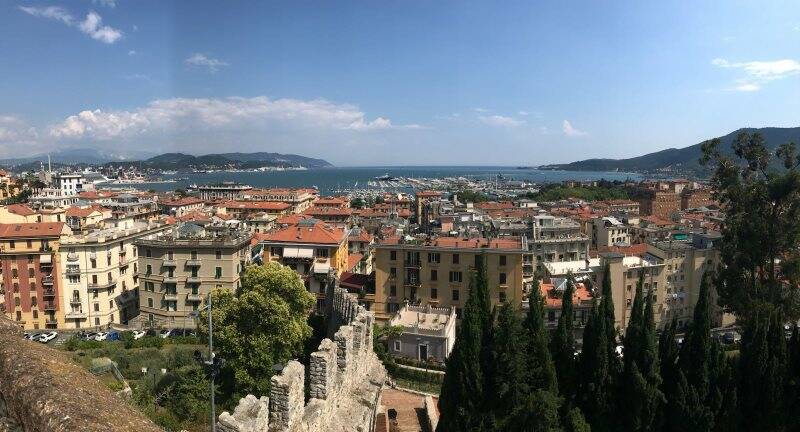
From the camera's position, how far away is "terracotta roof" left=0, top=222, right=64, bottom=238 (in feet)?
141

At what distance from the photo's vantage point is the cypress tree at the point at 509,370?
17.2 m

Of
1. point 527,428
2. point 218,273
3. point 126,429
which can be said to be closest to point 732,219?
point 527,428

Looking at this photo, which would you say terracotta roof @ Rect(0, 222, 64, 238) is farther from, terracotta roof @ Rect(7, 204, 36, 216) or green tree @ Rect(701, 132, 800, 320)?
green tree @ Rect(701, 132, 800, 320)

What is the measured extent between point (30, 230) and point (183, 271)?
45.2ft

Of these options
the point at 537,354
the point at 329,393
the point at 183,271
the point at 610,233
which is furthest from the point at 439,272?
the point at 610,233

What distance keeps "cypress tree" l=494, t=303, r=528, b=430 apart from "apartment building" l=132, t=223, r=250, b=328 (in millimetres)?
29309

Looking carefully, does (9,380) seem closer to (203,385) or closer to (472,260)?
(203,385)

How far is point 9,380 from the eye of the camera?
7.63m

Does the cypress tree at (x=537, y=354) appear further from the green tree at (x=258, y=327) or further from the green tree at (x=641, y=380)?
the green tree at (x=258, y=327)

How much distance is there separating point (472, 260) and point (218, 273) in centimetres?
2017

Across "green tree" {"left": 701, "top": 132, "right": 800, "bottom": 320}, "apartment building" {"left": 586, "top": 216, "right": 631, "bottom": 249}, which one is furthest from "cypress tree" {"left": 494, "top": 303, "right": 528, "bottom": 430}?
"apartment building" {"left": 586, "top": 216, "right": 631, "bottom": 249}

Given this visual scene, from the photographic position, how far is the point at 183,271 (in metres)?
42.1

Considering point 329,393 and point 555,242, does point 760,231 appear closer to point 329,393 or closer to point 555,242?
point 555,242

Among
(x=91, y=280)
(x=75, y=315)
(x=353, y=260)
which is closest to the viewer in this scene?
(x=75, y=315)
